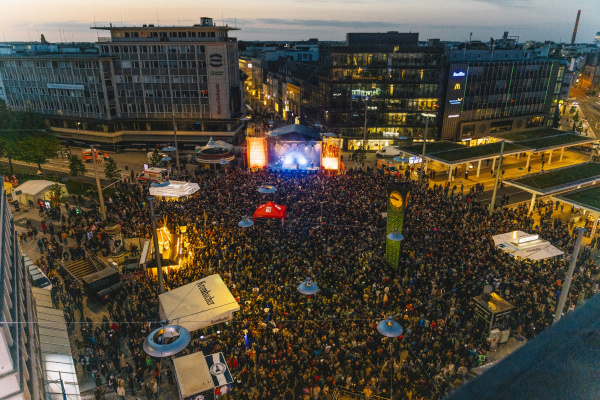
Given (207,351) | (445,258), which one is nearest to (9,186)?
(207,351)

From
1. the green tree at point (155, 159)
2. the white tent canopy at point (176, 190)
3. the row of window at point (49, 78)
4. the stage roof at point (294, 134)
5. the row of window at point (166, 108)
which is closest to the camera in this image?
the white tent canopy at point (176, 190)

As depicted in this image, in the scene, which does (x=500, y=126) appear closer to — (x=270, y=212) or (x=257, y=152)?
(x=257, y=152)

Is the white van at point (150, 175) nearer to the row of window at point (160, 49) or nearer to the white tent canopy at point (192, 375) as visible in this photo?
the row of window at point (160, 49)

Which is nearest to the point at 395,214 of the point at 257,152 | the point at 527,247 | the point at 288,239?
the point at 288,239

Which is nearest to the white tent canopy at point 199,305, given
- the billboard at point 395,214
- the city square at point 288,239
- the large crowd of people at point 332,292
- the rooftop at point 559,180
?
the city square at point 288,239

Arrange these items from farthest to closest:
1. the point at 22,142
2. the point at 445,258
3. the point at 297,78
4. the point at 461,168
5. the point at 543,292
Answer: the point at 297,78 < the point at 461,168 < the point at 22,142 < the point at 445,258 < the point at 543,292

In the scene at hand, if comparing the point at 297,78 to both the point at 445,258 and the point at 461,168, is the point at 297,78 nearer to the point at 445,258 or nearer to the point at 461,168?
the point at 461,168

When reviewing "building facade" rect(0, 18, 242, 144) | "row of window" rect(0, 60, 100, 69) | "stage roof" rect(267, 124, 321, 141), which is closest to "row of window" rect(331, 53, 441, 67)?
"stage roof" rect(267, 124, 321, 141)
